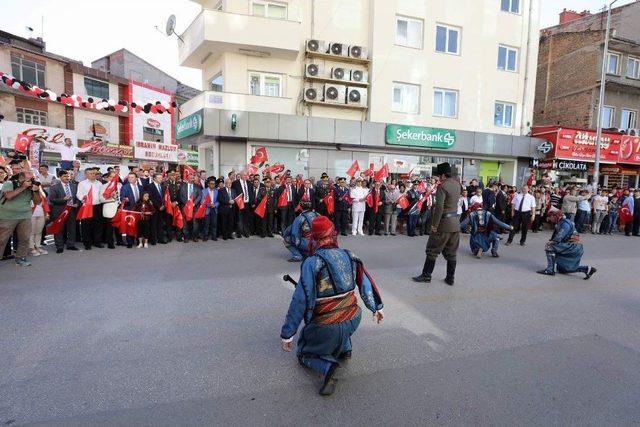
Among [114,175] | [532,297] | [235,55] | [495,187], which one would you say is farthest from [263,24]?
[532,297]

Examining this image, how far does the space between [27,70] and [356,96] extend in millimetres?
23491

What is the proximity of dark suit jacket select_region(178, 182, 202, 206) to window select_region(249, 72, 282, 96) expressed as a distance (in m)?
7.67

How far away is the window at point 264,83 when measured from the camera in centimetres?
1625

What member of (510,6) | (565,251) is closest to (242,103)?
(565,251)

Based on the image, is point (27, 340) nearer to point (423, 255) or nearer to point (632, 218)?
point (423, 255)

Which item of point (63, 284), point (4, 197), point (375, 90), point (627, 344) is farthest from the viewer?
point (375, 90)

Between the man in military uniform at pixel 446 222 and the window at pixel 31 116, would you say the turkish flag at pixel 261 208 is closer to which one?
the man in military uniform at pixel 446 222

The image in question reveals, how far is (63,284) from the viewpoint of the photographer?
5.91 meters

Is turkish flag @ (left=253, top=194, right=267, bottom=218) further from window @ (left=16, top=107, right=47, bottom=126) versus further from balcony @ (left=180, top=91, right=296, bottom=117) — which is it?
window @ (left=16, top=107, right=47, bottom=126)

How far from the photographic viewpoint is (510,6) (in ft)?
64.0

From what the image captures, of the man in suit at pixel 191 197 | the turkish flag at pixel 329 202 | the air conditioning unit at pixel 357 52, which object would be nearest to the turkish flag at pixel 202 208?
the man in suit at pixel 191 197

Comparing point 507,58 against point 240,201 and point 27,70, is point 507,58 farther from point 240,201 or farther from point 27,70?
point 27,70

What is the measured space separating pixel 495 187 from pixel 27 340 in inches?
506

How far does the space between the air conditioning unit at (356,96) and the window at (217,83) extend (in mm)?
5538
